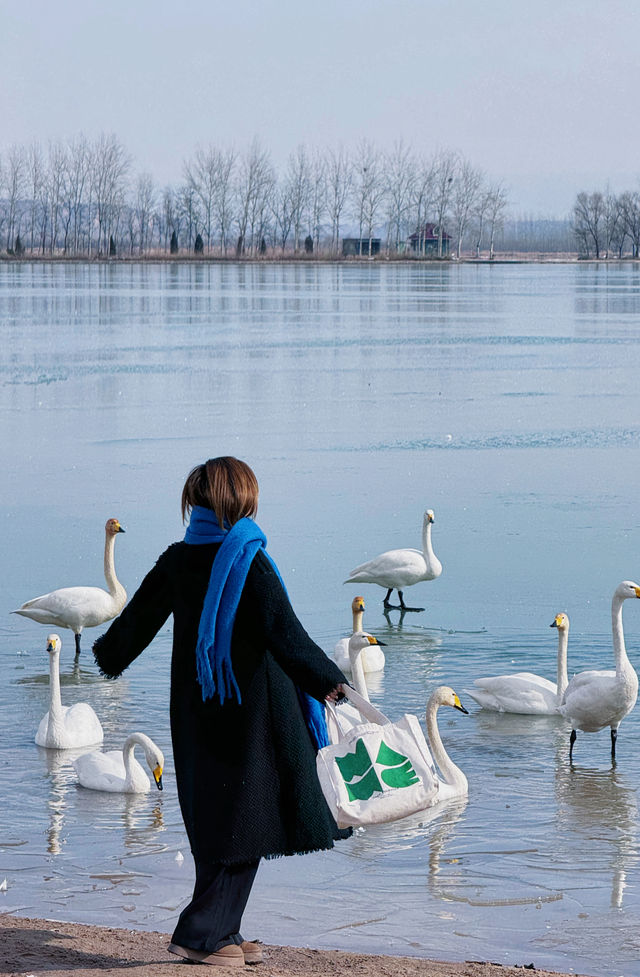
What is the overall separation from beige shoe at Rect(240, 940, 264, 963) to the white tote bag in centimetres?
44

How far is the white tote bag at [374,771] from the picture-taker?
167 inches

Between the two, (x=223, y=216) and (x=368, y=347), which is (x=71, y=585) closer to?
(x=368, y=347)

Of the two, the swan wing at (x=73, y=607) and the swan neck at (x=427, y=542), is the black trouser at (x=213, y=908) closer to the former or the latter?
the swan wing at (x=73, y=607)

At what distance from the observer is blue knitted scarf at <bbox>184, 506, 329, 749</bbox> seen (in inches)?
150

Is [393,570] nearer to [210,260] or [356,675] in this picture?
[356,675]

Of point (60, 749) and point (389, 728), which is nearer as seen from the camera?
point (389, 728)

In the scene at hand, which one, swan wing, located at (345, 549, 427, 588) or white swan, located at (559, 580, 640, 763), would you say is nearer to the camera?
white swan, located at (559, 580, 640, 763)

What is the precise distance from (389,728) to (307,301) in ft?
150

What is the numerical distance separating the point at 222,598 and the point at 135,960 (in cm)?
115

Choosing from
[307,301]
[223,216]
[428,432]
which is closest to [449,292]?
[307,301]

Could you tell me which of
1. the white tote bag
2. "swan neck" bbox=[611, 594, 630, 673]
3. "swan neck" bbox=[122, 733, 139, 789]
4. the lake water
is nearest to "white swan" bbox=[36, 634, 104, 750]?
the lake water

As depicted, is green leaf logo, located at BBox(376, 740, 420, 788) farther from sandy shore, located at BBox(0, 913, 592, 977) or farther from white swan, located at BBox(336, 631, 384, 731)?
white swan, located at BBox(336, 631, 384, 731)

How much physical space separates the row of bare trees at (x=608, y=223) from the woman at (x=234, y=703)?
15726cm

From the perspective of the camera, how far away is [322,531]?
11797 millimetres
